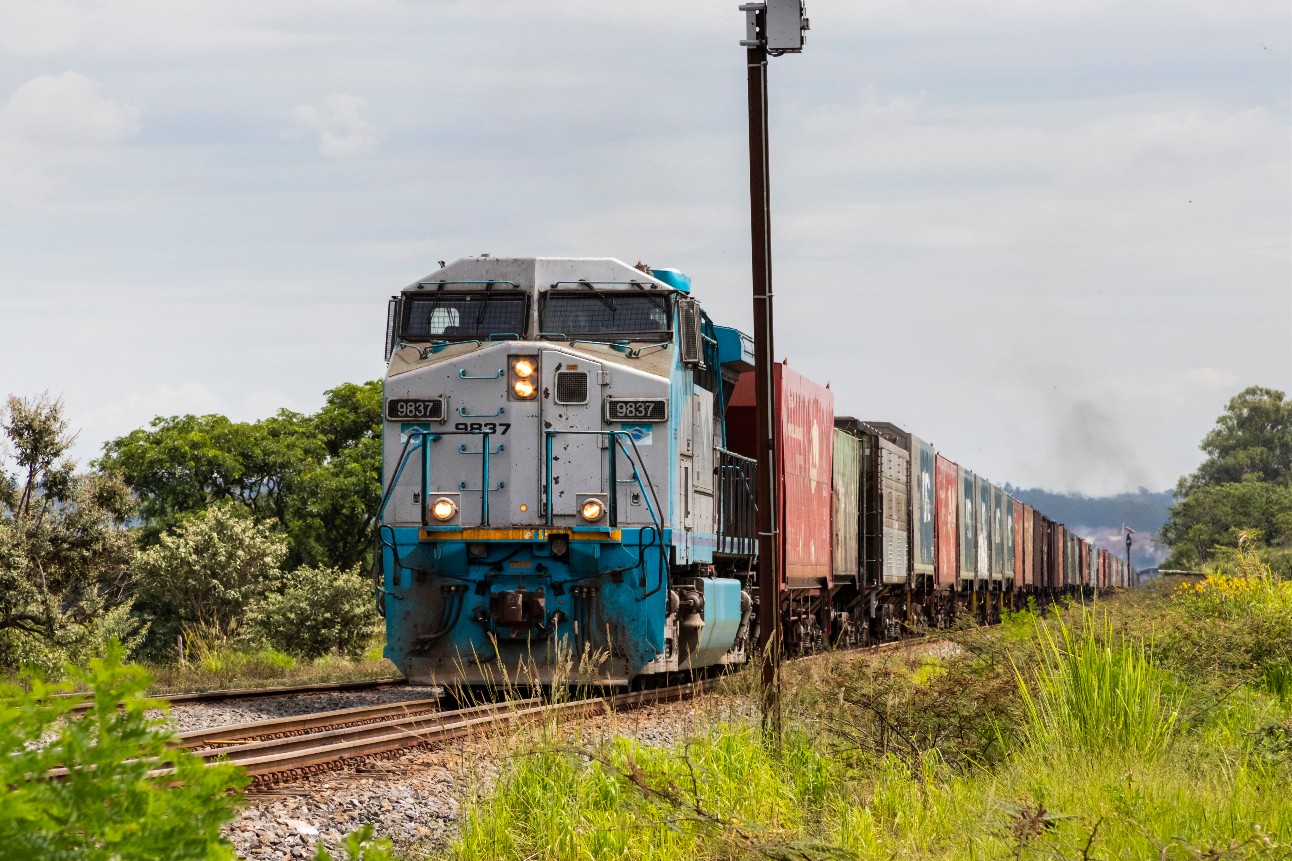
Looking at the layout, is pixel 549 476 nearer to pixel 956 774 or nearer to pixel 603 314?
pixel 603 314

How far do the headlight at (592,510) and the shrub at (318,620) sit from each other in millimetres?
17227

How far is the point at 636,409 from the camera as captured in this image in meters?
12.9

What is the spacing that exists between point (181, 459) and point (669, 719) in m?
43.9

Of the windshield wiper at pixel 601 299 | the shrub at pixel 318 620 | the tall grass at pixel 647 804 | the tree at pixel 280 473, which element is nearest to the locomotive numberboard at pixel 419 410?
the windshield wiper at pixel 601 299

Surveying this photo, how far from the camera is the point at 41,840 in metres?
2.99

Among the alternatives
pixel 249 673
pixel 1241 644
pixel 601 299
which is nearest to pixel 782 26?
pixel 601 299

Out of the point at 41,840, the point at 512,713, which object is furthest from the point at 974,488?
the point at 41,840

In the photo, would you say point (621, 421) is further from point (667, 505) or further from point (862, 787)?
point (862, 787)

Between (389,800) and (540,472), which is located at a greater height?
(540,472)

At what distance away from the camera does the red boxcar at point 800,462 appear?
16.4 meters

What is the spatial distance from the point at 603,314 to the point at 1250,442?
142 meters

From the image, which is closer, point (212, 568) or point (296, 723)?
point (296, 723)

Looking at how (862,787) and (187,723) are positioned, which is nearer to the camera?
(862,787)

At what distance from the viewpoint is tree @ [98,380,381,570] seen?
50688 mm
